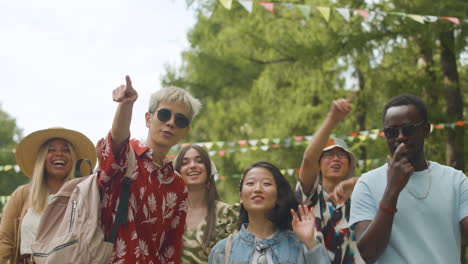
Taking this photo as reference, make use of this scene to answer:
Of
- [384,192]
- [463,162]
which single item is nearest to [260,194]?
[384,192]

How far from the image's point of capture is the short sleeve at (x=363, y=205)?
2.79 meters

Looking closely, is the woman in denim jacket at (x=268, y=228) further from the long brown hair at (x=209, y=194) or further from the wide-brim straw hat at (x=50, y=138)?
the wide-brim straw hat at (x=50, y=138)

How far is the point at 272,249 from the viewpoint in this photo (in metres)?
3.47

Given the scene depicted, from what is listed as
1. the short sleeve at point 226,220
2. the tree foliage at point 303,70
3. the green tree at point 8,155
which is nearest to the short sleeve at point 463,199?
the short sleeve at point 226,220

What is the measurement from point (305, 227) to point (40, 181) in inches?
104

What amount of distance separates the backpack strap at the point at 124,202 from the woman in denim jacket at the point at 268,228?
27.8 inches

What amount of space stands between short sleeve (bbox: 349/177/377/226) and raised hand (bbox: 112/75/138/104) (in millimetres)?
1315

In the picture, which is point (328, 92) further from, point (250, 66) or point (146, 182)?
point (146, 182)

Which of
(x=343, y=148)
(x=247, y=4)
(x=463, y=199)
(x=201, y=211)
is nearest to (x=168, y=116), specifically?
(x=201, y=211)

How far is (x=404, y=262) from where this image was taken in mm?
2648

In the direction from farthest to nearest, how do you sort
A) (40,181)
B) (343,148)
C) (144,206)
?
1. (343,148)
2. (40,181)
3. (144,206)

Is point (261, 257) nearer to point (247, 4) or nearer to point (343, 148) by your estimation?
point (343, 148)

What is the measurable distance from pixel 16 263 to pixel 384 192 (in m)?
Result: 3.32

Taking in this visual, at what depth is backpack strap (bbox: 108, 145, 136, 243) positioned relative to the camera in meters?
3.11
